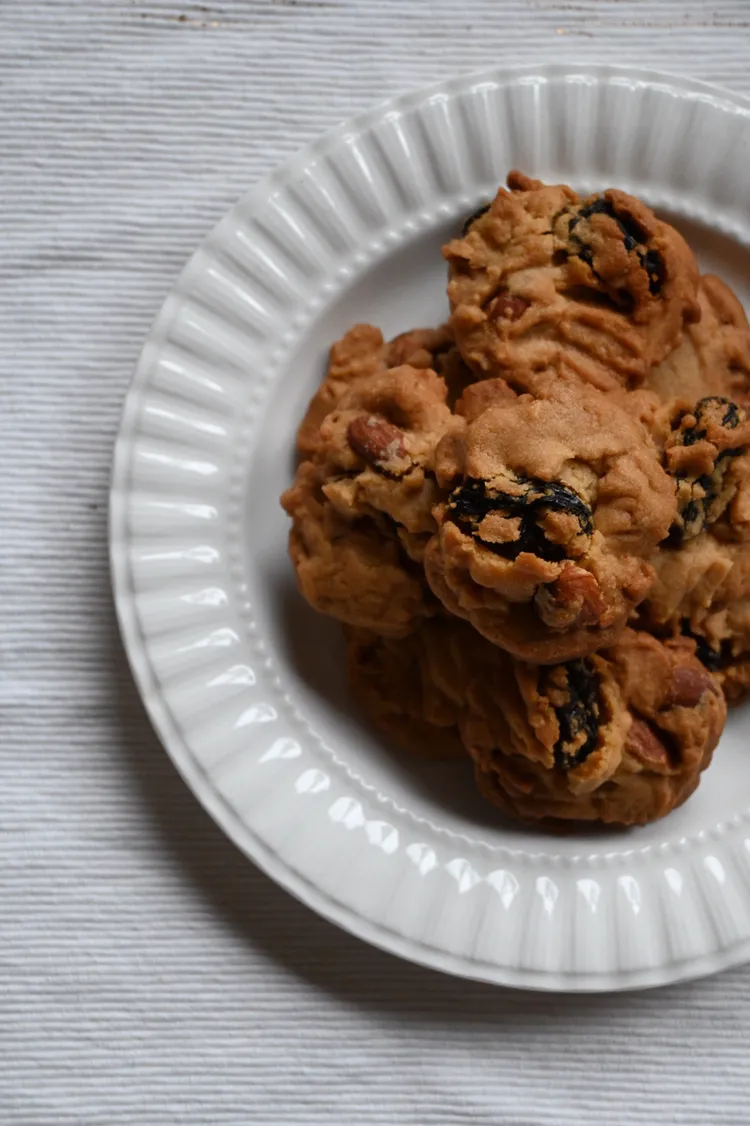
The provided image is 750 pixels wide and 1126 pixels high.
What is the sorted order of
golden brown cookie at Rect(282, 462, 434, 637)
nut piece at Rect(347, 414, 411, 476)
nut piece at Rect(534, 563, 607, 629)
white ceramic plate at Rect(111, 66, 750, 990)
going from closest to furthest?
nut piece at Rect(534, 563, 607, 629), nut piece at Rect(347, 414, 411, 476), golden brown cookie at Rect(282, 462, 434, 637), white ceramic plate at Rect(111, 66, 750, 990)

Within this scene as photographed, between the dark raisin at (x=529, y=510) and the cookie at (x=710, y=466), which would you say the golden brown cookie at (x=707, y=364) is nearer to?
the cookie at (x=710, y=466)

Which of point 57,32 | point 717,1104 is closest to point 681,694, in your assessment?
point 717,1104

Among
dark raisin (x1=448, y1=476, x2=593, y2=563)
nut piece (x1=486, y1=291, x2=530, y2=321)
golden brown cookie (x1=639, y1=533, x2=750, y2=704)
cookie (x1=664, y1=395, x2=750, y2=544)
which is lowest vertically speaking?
golden brown cookie (x1=639, y1=533, x2=750, y2=704)

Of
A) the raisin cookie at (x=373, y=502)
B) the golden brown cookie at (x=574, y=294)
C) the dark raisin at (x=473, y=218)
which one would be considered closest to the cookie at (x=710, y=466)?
the golden brown cookie at (x=574, y=294)

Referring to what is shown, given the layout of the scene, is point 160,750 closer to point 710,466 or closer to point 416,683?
point 416,683

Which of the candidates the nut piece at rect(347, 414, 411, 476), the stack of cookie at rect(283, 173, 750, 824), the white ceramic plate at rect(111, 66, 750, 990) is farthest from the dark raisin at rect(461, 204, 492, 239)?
the nut piece at rect(347, 414, 411, 476)

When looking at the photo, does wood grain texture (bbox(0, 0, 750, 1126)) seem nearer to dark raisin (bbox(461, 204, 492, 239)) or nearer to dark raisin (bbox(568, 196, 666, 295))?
dark raisin (bbox(461, 204, 492, 239))

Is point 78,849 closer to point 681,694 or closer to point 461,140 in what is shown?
point 681,694

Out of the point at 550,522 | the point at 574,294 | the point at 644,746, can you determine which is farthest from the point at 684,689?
the point at 574,294
